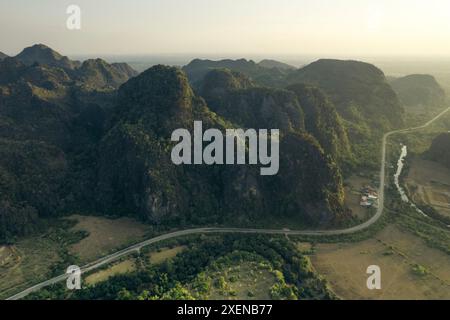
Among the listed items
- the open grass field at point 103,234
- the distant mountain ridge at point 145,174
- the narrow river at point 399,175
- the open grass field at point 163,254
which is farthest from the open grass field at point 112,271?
the narrow river at point 399,175

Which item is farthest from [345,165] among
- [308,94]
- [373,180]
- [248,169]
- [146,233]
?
[146,233]

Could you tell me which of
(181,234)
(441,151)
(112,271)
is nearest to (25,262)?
(112,271)

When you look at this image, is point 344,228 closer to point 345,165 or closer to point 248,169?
point 248,169

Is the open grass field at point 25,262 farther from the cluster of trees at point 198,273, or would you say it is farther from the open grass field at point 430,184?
the open grass field at point 430,184

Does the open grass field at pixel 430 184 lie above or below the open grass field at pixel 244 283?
above

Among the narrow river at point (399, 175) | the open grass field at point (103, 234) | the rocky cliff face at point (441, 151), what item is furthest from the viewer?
the rocky cliff face at point (441, 151)

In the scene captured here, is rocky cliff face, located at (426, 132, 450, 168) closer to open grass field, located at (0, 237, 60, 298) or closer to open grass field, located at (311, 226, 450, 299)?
open grass field, located at (311, 226, 450, 299)

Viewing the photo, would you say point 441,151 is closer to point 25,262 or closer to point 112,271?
point 112,271
